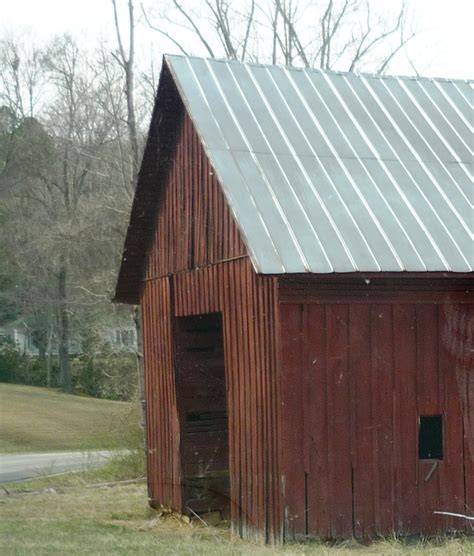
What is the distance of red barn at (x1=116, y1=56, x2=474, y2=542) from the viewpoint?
1196cm

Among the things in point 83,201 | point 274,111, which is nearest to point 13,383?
point 83,201

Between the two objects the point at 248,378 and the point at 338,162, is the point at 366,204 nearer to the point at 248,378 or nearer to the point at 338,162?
the point at 338,162

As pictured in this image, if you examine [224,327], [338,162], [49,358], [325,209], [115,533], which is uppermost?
[338,162]

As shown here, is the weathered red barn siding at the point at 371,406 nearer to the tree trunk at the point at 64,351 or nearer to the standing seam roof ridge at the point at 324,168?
the standing seam roof ridge at the point at 324,168

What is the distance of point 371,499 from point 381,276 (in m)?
2.62

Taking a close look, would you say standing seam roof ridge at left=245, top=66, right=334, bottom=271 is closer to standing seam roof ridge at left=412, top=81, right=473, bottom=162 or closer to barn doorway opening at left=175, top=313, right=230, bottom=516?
standing seam roof ridge at left=412, top=81, right=473, bottom=162

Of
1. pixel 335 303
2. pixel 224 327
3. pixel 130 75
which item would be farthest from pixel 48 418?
pixel 335 303

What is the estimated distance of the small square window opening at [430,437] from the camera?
41.7 ft

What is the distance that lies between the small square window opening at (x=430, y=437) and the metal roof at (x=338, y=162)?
6.51 feet

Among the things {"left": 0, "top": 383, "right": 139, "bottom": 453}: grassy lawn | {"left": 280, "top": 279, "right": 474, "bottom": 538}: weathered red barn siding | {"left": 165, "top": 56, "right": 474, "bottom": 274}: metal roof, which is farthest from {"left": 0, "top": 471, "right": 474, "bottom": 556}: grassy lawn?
{"left": 0, "top": 383, "right": 139, "bottom": 453}: grassy lawn

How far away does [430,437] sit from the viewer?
42.2 ft

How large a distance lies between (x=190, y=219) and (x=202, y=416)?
10.2 ft

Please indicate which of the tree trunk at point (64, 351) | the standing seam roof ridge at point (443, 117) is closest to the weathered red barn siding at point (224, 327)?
the standing seam roof ridge at point (443, 117)

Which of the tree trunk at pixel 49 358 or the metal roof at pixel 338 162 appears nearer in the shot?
the metal roof at pixel 338 162
